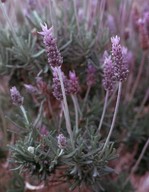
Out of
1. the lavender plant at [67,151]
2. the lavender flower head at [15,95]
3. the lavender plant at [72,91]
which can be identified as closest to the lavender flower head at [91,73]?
the lavender plant at [72,91]

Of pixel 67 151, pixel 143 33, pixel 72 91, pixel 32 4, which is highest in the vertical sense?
pixel 32 4

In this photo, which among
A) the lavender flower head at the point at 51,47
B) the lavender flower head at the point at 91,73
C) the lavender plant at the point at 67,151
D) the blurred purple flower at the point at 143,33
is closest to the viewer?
the lavender flower head at the point at 51,47

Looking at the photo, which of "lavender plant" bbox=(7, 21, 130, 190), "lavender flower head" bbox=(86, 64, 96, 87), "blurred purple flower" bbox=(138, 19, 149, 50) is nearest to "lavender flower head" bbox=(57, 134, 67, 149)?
"lavender plant" bbox=(7, 21, 130, 190)

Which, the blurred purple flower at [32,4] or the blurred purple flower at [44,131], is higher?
the blurred purple flower at [32,4]

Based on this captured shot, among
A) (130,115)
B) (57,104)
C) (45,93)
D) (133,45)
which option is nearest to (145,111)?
(130,115)

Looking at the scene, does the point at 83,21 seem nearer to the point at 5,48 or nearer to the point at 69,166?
the point at 5,48

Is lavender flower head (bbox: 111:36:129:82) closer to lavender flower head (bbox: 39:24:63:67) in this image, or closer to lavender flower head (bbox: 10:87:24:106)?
lavender flower head (bbox: 39:24:63:67)

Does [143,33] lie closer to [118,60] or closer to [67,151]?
[118,60]

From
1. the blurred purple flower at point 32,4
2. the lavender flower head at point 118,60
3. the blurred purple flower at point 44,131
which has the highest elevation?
the blurred purple flower at point 32,4

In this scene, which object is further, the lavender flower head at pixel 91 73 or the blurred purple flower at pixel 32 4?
the blurred purple flower at pixel 32 4

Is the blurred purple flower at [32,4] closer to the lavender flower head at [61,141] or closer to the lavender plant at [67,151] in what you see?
the lavender plant at [67,151]

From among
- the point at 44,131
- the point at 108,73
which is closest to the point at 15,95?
the point at 44,131
